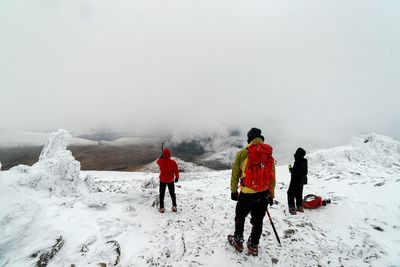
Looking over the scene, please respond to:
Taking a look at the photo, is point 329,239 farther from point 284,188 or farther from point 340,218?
point 284,188

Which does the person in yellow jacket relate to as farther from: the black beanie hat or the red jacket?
the red jacket

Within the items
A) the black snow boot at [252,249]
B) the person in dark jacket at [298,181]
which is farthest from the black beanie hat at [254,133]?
the person in dark jacket at [298,181]

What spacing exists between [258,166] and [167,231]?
4098 mm

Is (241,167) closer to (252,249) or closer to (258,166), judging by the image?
(258,166)

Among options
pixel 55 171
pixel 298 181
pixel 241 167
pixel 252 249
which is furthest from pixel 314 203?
pixel 55 171

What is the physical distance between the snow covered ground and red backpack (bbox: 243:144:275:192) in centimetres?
218

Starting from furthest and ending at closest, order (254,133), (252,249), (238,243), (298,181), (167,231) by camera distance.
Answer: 1. (298,181)
2. (167,231)
3. (238,243)
4. (252,249)
5. (254,133)

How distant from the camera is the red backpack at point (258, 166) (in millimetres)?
5980

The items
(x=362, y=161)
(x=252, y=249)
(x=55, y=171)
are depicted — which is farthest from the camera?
(x=362, y=161)

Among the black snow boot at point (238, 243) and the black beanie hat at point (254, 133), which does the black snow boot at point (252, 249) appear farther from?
the black beanie hat at point (254, 133)

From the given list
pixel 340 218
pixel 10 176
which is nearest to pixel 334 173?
pixel 340 218

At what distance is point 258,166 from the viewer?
6035 mm

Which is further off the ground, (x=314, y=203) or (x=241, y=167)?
(x=241, y=167)

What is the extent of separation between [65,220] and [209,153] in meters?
123
